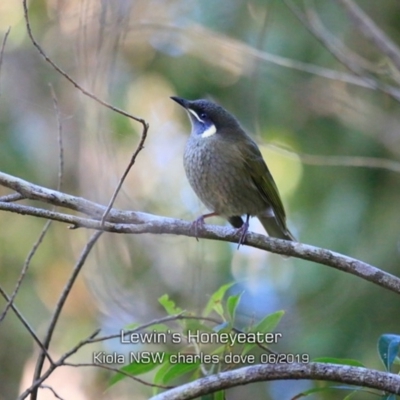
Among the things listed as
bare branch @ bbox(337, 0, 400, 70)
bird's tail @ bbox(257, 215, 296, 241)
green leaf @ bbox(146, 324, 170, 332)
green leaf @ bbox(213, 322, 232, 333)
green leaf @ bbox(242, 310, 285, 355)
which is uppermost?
bare branch @ bbox(337, 0, 400, 70)

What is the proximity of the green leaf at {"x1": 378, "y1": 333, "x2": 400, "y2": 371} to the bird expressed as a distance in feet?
5.35

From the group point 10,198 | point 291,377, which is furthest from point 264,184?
Result: point 291,377

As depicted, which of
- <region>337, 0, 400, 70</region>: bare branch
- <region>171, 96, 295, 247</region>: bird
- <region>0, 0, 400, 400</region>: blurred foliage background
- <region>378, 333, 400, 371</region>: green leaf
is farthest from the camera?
<region>0, 0, 400, 400</region>: blurred foliage background

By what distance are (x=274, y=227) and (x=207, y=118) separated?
2.72ft

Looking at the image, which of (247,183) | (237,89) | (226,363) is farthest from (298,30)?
(226,363)

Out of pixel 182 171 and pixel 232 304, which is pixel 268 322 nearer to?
pixel 232 304

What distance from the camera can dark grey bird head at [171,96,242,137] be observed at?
4.53 m

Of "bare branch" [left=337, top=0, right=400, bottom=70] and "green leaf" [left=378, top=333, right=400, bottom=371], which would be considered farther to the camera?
"bare branch" [left=337, top=0, right=400, bottom=70]

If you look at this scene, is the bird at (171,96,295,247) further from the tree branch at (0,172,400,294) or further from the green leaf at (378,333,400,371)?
the green leaf at (378,333,400,371)

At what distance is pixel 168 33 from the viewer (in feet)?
22.9

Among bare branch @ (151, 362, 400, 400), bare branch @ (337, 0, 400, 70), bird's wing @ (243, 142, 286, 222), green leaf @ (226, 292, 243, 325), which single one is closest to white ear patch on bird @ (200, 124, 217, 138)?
bird's wing @ (243, 142, 286, 222)

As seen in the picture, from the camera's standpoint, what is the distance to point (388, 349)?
2629 mm

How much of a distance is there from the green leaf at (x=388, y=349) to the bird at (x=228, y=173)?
5.35 ft

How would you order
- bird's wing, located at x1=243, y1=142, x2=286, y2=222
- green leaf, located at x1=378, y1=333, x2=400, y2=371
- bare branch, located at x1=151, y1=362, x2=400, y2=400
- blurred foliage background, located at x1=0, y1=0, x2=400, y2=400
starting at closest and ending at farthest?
1. bare branch, located at x1=151, y1=362, x2=400, y2=400
2. green leaf, located at x1=378, y1=333, x2=400, y2=371
3. bird's wing, located at x1=243, y1=142, x2=286, y2=222
4. blurred foliage background, located at x1=0, y1=0, x2=400, y2=400
